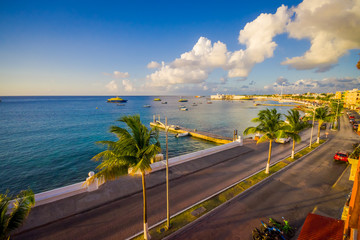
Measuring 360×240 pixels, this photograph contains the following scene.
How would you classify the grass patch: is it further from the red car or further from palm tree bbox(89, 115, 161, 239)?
the red car

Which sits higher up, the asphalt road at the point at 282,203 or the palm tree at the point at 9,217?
the palm tree at the point at 9,217

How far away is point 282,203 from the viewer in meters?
13.9

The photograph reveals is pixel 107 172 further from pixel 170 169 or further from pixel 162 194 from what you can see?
pixel 170 169

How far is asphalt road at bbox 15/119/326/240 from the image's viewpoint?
10.8m

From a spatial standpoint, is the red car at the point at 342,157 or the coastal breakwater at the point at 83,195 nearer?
the coastal breakwater at the point at 83,195

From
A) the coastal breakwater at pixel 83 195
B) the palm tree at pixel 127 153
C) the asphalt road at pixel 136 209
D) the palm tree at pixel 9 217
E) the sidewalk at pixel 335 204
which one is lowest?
the sidewalk at pixel 335 204

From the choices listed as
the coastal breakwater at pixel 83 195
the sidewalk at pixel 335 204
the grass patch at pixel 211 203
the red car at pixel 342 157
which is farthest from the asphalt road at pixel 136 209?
the red car at pixel 342 157

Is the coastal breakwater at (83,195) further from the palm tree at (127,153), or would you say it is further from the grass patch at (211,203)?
the grass patch at (211,203)

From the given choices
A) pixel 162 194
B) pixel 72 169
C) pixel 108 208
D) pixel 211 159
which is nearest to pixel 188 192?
pixel 162 194

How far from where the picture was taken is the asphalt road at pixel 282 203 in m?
11.2

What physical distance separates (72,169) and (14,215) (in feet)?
81.8

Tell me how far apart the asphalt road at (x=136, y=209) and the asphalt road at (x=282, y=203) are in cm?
246

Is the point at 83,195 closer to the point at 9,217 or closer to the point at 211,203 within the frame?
the point at 9,217

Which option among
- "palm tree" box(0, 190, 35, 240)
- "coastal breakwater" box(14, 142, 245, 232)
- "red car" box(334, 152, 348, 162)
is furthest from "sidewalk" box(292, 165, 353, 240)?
"palm tree" box(0, 190, 35, 240)
